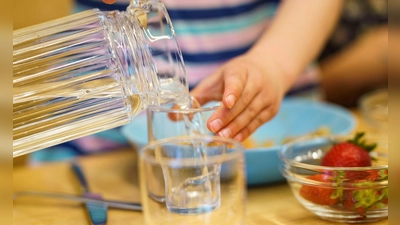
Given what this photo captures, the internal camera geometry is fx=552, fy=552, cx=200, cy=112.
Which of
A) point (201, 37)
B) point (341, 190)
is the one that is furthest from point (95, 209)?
point (201, 37)

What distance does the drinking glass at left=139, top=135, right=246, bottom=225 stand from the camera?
0.48 meters

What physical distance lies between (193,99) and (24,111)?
0.62 feet

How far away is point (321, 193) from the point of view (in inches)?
22.9

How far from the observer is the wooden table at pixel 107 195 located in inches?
24.5

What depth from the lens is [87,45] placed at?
22.7 inches

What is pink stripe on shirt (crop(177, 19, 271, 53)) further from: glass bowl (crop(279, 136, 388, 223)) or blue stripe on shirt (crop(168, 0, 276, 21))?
glass bowl (crop(279, 136, 388, 223))

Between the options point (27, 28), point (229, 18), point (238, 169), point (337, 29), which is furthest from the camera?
point (337, 29)

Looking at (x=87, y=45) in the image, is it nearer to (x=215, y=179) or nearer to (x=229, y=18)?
(x=215, y=179)

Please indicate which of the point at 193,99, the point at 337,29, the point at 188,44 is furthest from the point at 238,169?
the point at 337,29

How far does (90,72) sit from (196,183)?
0.16 metres

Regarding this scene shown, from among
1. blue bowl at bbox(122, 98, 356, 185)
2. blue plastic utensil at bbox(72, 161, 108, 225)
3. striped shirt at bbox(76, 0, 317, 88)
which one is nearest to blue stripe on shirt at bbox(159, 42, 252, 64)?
striped shirt at bbox(76, 0, 317, 88)

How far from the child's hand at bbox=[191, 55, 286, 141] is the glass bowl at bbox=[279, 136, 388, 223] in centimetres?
6

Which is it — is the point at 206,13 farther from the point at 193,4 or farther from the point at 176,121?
the point at 176,121

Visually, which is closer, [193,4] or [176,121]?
[176,121]
